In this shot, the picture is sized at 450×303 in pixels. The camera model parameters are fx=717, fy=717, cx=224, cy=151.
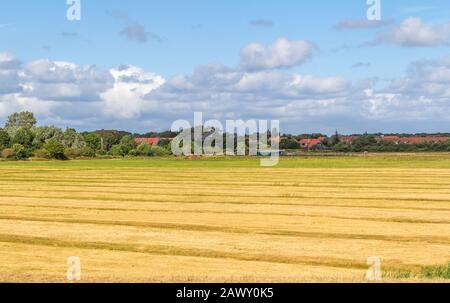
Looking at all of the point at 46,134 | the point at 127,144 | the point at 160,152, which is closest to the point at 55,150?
the point at 160,152

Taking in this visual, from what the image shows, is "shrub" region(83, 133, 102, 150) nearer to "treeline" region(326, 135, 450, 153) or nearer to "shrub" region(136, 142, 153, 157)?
"shrub" region(136, 142, 153, 157)

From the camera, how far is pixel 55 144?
456 feet

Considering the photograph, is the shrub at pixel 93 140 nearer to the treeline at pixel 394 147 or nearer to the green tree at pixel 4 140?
the green tree at pixel 4 140

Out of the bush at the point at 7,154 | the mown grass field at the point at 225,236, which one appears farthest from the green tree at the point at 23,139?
the mown grass field at the point at 225,236

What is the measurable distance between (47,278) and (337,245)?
9.97 meters

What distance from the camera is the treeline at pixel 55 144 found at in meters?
139

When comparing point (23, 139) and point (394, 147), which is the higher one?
point (23, 139)

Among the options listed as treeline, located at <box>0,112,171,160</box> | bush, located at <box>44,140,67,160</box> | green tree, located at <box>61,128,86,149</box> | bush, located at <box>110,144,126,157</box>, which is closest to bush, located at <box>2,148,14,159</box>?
treeline, located at <box>0,112,171,160</box>

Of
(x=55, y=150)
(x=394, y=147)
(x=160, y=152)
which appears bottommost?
(x=160, y=152)

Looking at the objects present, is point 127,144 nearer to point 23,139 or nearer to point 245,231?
point 23,139

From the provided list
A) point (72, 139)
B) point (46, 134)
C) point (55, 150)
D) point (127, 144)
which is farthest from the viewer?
point (72, 139)

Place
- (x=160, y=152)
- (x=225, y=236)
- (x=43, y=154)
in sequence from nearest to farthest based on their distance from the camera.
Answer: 1. (x=225, y=236)
2. (x=43, y=154)
3. (x=160, y=152)

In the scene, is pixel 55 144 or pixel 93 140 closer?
pixel 55 144
